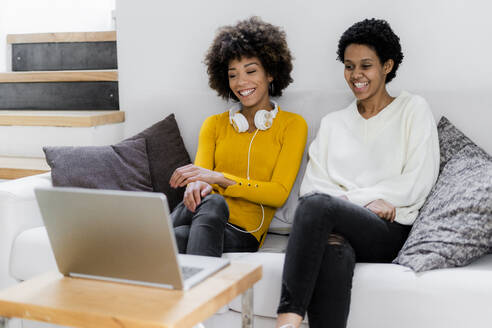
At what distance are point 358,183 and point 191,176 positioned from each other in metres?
0.56

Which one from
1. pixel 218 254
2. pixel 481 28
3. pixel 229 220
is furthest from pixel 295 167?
pixel 481 28

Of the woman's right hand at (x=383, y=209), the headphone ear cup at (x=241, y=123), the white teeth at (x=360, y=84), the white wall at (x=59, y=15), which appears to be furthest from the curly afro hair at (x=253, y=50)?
the white wall at (x=59, y=15)

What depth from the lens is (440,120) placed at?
2.10 m

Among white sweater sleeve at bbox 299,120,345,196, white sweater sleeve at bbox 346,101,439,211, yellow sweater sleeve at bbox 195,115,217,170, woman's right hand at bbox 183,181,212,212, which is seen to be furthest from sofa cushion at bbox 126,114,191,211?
white sweater sleeve at bbox 346,101,439,211

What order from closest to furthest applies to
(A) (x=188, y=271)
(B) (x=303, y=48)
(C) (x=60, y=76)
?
(A) (x=188, y=271)
(B) (x=303, y=48)
(C) (x=60, y=76)

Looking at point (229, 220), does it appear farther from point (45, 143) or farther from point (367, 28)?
point (45, 143)

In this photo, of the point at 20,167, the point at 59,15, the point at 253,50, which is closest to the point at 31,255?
the point at 20,167

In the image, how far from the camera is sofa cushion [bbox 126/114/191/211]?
7.68 ft

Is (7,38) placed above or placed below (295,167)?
above

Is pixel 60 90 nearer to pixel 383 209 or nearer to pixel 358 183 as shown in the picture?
pixel 358 183

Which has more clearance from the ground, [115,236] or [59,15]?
[59,15]

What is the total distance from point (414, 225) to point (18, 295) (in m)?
1.15

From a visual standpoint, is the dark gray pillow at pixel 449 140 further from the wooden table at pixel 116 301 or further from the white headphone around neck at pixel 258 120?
the wooden table at pixel 116 301

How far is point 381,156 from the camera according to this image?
1.98 m
